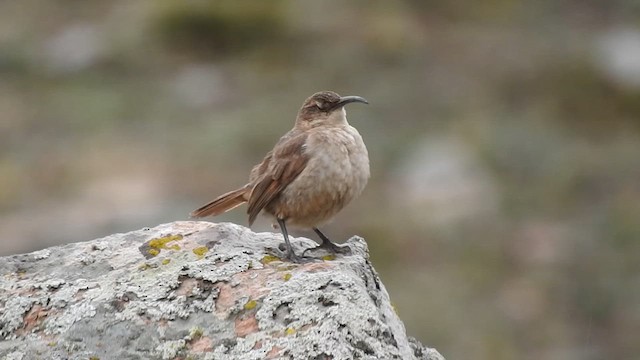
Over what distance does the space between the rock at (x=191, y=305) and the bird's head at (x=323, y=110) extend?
159 centimetres

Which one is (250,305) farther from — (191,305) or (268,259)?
(268,259)

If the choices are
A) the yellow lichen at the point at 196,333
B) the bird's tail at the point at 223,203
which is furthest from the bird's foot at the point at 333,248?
the yellow lichen at the point at 196,333

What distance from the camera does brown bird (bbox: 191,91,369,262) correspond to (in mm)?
6886

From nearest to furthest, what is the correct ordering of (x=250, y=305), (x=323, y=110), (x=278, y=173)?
(x=250, y=305), (x=278, y=173), (x=323, y=110)

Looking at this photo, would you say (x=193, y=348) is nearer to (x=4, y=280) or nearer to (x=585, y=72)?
(x=4, y=280)

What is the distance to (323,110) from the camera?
7613mm

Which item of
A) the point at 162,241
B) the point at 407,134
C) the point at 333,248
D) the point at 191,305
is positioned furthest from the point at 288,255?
the point at 407,134

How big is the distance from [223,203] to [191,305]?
188 centimetres

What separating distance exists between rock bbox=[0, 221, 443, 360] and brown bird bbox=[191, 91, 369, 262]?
0.83m

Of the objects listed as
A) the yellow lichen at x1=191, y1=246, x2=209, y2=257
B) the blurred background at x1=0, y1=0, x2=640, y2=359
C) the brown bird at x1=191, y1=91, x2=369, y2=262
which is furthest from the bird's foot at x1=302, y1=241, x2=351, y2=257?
the blurred background at x1=0, y1=0, x2=640, y2=359

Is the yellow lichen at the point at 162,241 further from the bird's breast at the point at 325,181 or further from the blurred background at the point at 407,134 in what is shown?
the blurred background at the point at 407,134

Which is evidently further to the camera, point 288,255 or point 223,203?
point 223,203

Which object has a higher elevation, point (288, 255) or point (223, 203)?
point (223, 203)

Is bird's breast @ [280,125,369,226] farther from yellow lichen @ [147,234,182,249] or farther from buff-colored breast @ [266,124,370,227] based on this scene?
yellow lichen @ [147,234,182,249]
